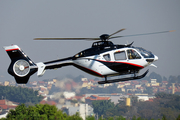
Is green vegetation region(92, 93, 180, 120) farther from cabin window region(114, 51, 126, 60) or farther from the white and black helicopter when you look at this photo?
cabin window region(114, 51, 126, 60)

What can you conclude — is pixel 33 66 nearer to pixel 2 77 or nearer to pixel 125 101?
pixel 125 101

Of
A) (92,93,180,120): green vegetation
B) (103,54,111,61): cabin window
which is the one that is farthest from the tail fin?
(92,93,180,120): green vegetation

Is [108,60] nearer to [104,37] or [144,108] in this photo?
[104,37]

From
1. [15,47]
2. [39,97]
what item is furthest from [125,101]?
[15,47]

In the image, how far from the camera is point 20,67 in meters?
22.5

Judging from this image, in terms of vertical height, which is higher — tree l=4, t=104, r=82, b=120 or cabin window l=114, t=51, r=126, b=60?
cabin window l=114, t=51, r=126, b=60

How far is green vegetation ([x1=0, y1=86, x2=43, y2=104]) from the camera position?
127 m

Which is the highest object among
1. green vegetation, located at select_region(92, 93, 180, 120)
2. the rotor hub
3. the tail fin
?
the rotor hub

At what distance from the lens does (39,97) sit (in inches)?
4675

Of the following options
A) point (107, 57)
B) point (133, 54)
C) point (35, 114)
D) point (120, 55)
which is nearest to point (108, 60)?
point (107, 57)

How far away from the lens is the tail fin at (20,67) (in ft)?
73.3

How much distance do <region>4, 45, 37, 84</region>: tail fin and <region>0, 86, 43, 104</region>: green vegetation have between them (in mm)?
104501

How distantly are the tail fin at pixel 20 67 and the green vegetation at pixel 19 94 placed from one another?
105 m

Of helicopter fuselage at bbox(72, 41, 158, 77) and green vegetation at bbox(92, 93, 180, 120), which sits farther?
green vegetation at bbox(92, 93, 180, 120)
